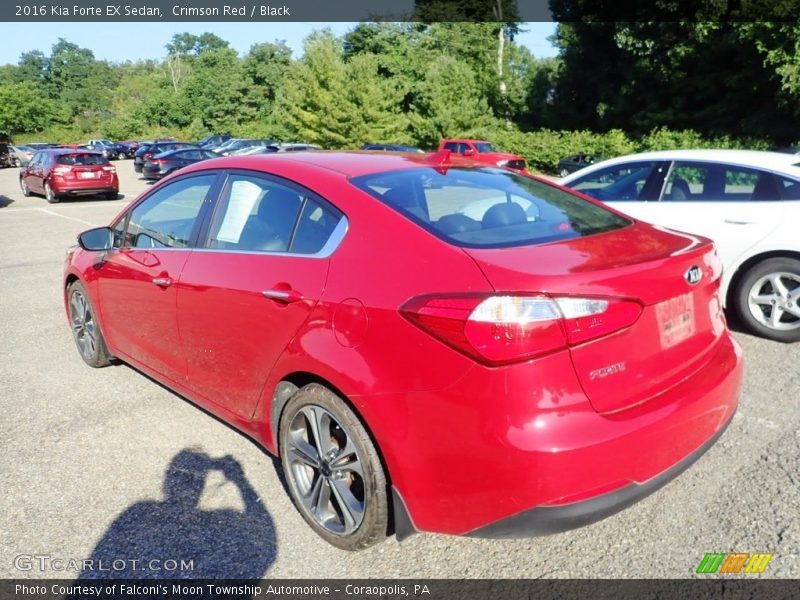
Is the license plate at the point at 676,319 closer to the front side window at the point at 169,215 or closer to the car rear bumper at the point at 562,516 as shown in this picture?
the car rear bumper at the point at 562,516

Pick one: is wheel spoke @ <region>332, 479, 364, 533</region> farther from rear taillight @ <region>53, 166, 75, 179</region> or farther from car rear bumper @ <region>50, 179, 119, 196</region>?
rear taillight @ <region>53, 166, 75, 179</region>

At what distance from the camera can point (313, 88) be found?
4028 centimetres

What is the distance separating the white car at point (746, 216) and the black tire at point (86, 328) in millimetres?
4592

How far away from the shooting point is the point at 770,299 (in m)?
5.20

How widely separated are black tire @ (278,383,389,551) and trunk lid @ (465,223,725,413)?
0.84 meters

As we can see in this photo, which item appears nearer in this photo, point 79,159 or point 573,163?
point 79,159

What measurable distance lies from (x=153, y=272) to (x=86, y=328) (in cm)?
155

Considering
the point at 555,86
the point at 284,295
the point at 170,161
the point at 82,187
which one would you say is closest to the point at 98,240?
the point at 284,295

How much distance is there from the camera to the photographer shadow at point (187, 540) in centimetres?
264

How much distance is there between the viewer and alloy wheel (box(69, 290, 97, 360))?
4.79 m

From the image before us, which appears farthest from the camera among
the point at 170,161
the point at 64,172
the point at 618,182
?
the point at 170,161

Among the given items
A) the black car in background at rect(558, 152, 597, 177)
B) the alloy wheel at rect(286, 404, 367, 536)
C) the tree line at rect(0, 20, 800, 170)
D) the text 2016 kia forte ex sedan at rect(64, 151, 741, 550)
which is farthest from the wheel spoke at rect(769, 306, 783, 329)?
the tree line at rect(0, 20, 800, 170)

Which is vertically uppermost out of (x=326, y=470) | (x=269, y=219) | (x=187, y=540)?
(x=269, y=219)

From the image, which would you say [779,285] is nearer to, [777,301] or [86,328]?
[777,301]
